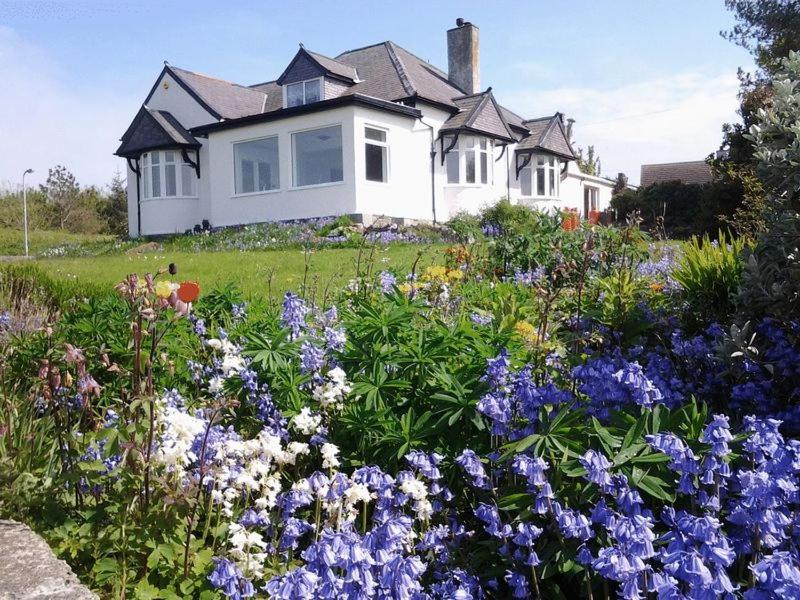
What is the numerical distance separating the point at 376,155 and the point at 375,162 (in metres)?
0.21

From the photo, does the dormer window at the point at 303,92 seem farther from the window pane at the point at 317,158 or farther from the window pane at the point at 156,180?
the window pane at the point at 156,180

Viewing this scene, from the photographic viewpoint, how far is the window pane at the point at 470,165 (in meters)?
23.4

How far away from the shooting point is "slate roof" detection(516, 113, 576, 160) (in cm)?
2703

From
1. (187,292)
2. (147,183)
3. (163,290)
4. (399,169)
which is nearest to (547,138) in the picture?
(399,169)

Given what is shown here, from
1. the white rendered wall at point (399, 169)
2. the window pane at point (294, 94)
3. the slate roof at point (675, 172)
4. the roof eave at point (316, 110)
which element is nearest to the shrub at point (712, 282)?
the white rendered wall at point (399, 169)

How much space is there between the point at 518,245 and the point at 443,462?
4725 millimetres

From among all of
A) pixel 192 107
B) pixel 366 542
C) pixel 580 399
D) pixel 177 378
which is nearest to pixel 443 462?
pixel 580 399

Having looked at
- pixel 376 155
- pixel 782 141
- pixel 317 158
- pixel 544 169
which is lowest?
pixel 782 141

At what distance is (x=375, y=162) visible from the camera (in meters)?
21.4

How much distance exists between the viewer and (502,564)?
2.34m

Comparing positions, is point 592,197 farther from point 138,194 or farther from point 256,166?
point 138,194

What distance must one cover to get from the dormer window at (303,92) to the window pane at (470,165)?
5184 mm

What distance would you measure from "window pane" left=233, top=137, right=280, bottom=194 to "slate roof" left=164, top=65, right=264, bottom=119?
55.9 inches

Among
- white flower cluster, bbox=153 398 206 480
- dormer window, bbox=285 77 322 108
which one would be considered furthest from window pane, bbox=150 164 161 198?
white flower cluster, bbox=153 398 206 480
